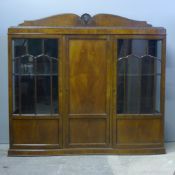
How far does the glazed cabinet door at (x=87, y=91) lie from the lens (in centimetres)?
436

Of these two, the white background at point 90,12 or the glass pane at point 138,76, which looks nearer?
the glass pane at point 138,76

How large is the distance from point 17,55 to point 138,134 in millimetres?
1721

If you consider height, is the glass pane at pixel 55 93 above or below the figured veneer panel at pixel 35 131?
above

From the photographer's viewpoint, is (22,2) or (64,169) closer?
(64,169)

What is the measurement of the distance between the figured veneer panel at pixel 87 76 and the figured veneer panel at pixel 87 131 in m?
0.12

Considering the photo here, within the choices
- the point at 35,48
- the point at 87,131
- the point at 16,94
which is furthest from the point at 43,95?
the point at 87,131

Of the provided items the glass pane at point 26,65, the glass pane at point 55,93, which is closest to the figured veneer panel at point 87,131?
the glass pane at point 55,93

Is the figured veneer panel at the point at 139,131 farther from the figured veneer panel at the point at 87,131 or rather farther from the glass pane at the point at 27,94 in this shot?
the glass pane at the point at 27,94

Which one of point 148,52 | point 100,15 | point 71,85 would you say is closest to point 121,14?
point 100,15

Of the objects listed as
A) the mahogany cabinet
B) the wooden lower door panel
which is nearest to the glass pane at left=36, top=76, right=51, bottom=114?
the mahogany cabinet

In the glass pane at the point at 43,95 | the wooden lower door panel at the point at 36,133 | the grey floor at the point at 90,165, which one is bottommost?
the grey floor at the point at 90,165

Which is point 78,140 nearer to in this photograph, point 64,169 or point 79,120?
point 79,120

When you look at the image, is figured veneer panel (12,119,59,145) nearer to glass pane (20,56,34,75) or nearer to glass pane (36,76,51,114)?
glass pane (36,76,51,114)

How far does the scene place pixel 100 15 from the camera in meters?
4.55
